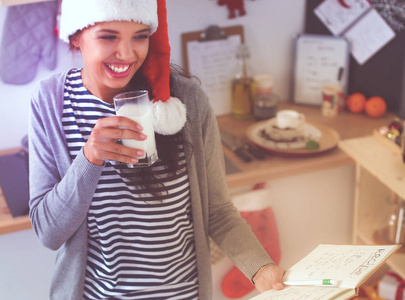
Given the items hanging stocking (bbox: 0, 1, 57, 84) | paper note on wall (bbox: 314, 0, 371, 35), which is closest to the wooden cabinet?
paper note on wall (bbox: 314, 0, 371, 35)

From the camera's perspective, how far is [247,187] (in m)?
1.73

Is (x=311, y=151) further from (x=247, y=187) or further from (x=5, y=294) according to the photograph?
(x=5, y=294)

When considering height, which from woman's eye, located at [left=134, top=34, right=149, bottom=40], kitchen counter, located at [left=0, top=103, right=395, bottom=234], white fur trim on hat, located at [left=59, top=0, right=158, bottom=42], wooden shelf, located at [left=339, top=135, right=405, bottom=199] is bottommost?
kitchen counter, located at [left=0, top=103, right=395, bottom=234]

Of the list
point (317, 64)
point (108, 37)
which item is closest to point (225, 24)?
point (317, 64)

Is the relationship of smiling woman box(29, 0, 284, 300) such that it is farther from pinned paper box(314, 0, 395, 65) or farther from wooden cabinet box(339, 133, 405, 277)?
pinned paper box(314, 0, 395, 65)

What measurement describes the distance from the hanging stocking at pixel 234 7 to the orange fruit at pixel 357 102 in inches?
24.3

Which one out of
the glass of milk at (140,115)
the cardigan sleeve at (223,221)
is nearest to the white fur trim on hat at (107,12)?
the glass of milk at (140,115)

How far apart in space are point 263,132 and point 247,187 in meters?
0.25

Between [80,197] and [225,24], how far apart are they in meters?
1.27

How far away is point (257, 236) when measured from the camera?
5.76 feet

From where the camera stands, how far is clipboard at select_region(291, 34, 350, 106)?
2.07m

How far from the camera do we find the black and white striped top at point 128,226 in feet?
3.47

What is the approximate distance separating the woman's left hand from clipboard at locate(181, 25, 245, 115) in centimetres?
111

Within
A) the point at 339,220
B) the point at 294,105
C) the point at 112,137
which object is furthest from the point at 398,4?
the point at 112,137
